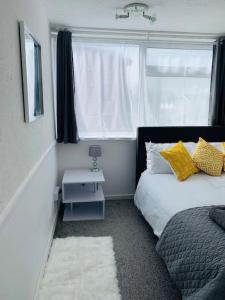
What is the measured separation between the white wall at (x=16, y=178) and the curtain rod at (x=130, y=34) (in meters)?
1.15

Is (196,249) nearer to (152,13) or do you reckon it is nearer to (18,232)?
(18,232)

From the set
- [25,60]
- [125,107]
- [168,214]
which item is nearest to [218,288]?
[168,214]

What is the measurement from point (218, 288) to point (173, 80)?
106 inches

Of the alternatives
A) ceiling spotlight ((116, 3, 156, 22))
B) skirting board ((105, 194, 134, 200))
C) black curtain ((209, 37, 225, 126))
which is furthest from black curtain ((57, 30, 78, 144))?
black curtain ((209, 37, 225, 126))

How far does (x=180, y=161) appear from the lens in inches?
107

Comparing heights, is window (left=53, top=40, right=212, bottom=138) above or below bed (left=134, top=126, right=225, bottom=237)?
above

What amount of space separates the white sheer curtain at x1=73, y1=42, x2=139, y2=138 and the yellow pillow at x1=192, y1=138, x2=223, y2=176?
97 centimetres

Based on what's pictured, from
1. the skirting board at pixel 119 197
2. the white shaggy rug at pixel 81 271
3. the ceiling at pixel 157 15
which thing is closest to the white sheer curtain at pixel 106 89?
the ceiling at pixel 157 15

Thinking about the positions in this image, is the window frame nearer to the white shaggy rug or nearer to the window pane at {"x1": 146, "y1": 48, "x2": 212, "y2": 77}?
the window pane at {"x1": 146, "y1": 48, "x2": 212, "y2": 77}

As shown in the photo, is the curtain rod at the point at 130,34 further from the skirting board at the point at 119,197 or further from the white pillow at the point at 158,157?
the skirting board at the point at 119,197

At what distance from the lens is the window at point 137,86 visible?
3.16 metres

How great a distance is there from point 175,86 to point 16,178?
106 inches

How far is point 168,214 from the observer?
1.99 meters

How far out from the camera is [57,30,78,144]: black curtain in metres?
2.93
